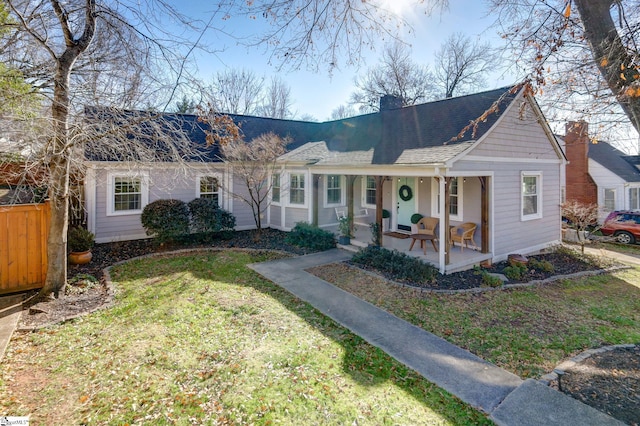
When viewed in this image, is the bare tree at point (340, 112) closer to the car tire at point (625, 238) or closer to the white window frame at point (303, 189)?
the white window frame at point (303, 189)

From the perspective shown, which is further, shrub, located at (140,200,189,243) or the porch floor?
shrub, located at (140,200,189,243)

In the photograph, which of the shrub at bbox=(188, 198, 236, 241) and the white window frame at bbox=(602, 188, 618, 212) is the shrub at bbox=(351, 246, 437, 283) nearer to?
the shrub at bbox=(188, 198, 236, 241)

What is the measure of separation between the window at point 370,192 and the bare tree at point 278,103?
21.0 metres

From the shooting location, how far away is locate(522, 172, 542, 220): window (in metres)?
10.7

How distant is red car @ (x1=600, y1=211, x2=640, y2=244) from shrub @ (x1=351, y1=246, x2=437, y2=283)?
1236 cm

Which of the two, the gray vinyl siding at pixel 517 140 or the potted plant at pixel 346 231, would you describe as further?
the potted plant at pixel 346 231

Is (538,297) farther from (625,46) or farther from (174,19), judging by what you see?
(174,19)

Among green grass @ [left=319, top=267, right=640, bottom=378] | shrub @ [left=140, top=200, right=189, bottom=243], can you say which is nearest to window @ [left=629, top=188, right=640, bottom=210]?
green grass @ [left=319, top=267, right=640, bottom=378]

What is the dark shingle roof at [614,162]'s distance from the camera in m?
19.1

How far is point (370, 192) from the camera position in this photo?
13445 mm

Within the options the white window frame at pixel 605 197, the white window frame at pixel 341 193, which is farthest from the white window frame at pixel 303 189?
the white window frame at pixel 605 197

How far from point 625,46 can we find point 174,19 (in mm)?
6695

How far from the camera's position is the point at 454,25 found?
5.02 meters

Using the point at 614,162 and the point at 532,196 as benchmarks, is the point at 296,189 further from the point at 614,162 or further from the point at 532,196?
the point at 614,162
